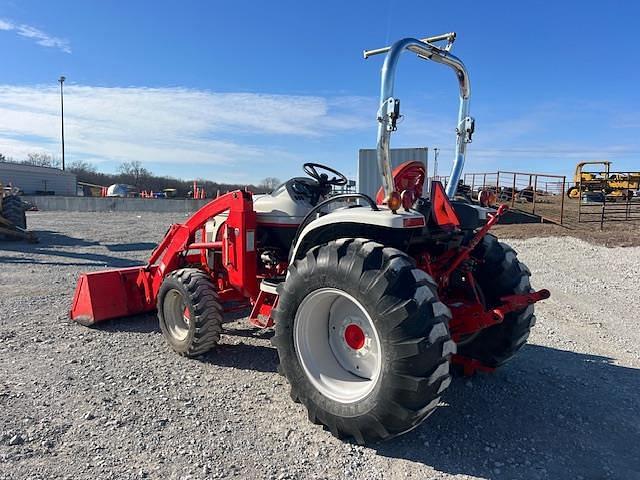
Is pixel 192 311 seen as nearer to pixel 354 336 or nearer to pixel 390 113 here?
pixel 354 336

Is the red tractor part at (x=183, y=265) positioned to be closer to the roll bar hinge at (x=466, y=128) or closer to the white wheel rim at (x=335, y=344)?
the white wheel rim at (x=335, y=344)

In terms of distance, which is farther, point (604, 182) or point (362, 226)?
point (604, 182)

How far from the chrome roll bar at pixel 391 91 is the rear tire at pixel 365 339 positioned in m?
0.56

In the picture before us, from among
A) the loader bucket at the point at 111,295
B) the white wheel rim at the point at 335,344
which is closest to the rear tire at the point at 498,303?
the white wheel rim at the point at 335,344

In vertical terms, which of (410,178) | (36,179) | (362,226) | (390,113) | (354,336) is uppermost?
(36,179)

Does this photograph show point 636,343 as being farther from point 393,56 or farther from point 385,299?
point 393,56

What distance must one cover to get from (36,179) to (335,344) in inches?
2135

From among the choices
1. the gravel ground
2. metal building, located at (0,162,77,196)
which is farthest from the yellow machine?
metal building, located at (0,162,77,196)

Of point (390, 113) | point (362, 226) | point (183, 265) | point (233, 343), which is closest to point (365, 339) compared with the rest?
point (362, 226)

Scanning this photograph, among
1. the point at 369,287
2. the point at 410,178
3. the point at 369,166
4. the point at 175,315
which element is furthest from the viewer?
the point at 369,166

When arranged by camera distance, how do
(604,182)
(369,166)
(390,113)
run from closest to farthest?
1. (390,113)
2. (369,166)
3. (604,182)

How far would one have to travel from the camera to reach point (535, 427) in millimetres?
3518

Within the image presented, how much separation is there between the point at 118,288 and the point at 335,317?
3.29m

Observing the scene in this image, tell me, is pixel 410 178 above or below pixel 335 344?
above
